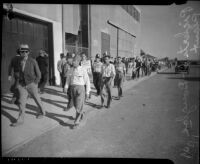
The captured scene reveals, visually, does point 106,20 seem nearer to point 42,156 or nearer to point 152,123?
point 152,123

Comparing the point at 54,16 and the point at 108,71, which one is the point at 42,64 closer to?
the point at 108,71

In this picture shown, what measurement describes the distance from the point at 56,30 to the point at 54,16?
0.72m

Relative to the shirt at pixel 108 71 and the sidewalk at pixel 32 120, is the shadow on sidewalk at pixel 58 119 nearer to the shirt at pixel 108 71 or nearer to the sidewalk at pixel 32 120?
the sidewalk at pixel 32 120

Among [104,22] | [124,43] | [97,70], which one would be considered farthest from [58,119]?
[124,43]

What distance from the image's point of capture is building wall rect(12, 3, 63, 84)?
31.0 ft

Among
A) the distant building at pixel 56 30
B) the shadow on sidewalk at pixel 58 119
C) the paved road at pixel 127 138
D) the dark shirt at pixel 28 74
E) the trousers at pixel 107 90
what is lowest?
the paved road at pixel 127 138

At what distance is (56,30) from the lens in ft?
37.5

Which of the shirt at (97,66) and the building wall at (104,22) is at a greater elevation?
the building wall at (104,22)

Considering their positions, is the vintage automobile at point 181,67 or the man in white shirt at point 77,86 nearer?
the man in white shirt at point 77,86

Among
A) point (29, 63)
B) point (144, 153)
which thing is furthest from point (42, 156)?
point (29, 63)

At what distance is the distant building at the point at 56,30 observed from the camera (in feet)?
28.5

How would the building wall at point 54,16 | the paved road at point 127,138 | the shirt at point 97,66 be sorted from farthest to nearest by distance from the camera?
the building wall at point 54,16 → the shirt at point 97,66 → the paved road at point 127,138

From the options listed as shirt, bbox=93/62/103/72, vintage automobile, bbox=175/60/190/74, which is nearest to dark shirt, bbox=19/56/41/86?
shirt, bbox=93/62/103/72

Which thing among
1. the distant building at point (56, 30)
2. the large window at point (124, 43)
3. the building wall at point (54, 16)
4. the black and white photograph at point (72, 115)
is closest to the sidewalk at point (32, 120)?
the black and white photograph at point (72, 115)
